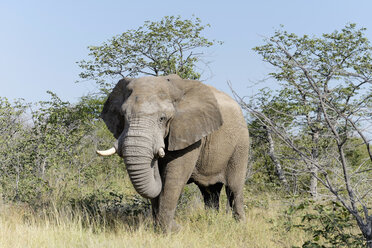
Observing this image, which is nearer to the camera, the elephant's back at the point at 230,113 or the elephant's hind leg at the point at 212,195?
the elephant's back at the point at 230,113

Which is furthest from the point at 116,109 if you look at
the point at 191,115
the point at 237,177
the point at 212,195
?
the point at 212,195

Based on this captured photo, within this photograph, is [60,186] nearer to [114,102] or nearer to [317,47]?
[114,102]

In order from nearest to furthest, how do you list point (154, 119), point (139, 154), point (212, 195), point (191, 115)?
point (139, 154), point (154, 119), point (191, 115), point (212, 195)

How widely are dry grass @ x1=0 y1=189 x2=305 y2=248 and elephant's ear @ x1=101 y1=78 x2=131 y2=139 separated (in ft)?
4.42

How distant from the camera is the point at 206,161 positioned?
7.37 meters

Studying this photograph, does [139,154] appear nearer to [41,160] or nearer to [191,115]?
[191,115]

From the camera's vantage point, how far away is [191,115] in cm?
664

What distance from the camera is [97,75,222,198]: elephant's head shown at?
5.94 meters

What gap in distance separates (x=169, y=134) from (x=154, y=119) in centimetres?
45

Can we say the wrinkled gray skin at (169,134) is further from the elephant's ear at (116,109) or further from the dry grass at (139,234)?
the dry grass at (139,234)

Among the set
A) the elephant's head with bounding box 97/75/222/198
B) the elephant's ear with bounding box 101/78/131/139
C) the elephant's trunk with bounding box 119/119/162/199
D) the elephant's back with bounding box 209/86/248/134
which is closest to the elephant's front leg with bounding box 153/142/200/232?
the elephant's head with bounding box 97/75/222/198

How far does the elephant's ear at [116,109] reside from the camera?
686 centimetres

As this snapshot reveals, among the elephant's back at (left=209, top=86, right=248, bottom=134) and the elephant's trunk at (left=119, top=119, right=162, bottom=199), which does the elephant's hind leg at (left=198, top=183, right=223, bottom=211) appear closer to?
the elephant's back at (left=209, top=86, right=248, bottom=134)

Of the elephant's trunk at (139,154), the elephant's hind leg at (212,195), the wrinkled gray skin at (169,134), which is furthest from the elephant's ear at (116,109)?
the elephant's hind leg at (212,195)
